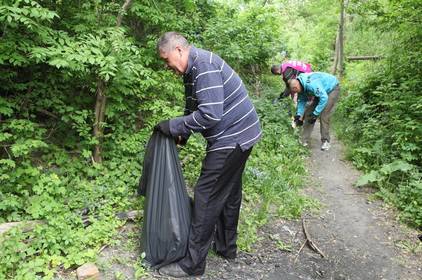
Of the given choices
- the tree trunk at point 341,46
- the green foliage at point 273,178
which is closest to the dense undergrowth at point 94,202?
the green foliage at point 273,178

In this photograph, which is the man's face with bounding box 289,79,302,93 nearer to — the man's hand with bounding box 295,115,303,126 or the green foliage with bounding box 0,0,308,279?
the man's hand with bounding box 295,115,303,126

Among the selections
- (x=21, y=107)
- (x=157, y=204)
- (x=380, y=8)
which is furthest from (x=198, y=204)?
(x=380, y=8)

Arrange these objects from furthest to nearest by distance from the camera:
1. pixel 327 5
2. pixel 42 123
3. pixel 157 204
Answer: pixel 327 5
pixel 42 123
pixel 157 204

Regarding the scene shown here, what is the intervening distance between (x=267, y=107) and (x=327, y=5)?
695 centimetres

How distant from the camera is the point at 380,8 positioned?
7832 millimetres

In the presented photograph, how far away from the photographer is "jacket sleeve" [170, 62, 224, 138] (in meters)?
2.67

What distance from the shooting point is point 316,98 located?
6.55 metres

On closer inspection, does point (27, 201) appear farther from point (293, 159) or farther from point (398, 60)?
point (398, 60)

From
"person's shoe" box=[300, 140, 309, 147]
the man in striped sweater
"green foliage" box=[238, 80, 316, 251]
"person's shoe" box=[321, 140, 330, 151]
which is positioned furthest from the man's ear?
"person's shoe" box=[321, 140, 330, 151]

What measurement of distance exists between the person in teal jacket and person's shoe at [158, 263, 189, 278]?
13.9 feet

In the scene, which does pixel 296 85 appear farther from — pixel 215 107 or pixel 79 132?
pixel 215 107

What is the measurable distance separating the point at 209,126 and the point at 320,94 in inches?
160

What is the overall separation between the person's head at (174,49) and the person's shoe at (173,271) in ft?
5.35

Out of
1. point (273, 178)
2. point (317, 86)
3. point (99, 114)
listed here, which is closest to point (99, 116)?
point (99, 114)
